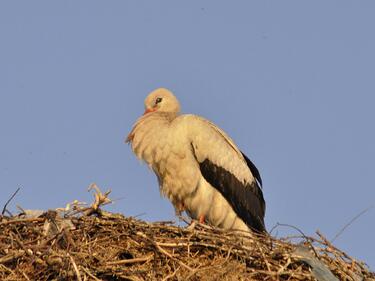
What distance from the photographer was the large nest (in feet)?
23.7

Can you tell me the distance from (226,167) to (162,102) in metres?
1.11

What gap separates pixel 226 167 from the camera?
9.95 meters

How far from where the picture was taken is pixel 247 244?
7.85 metres

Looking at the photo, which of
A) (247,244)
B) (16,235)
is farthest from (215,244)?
(16,235)

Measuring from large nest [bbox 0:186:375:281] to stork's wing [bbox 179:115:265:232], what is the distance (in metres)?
1.71

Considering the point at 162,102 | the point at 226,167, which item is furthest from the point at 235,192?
the point at 162,102

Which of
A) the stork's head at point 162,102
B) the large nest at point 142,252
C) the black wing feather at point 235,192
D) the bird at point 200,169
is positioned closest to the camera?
the large nest at point 142,252

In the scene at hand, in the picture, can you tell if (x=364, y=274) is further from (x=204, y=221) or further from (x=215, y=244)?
(x=204, y=221)

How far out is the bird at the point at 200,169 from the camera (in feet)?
31.9

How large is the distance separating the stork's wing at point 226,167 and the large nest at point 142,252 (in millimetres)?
1713

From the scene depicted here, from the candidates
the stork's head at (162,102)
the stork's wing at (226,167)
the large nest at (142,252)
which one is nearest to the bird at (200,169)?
the stork's wing at (226,167)

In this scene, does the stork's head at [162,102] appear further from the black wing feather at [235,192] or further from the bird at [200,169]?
the black wing feather at [235,192]

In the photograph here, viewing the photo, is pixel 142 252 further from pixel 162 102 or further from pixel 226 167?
pixel 162 102

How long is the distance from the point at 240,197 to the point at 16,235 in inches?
117
